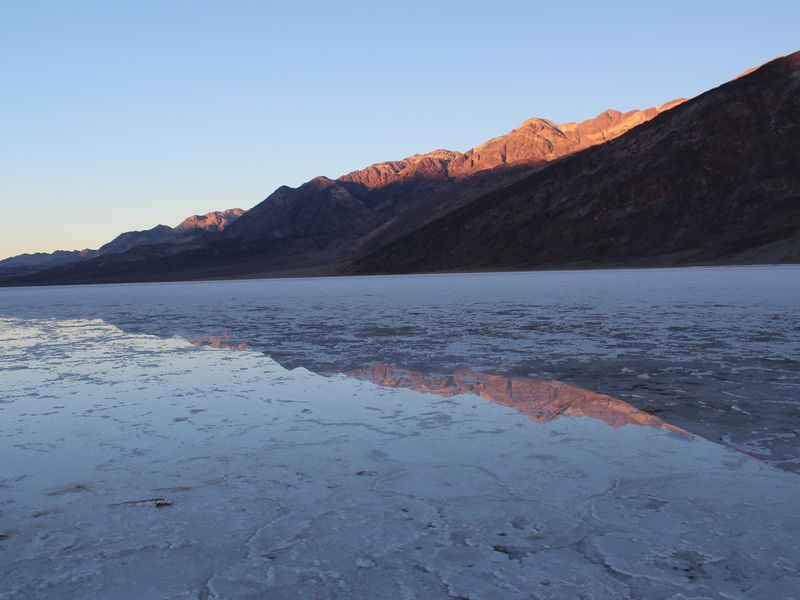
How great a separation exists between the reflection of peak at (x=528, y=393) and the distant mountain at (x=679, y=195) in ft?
224

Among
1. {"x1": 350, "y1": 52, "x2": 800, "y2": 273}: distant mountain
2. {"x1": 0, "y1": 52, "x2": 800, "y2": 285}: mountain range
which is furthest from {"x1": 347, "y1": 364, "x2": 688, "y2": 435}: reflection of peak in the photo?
{"x1": 350, "y1": 52, "x2": 800, "y2": 273}: distant mountain

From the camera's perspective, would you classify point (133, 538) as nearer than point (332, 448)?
Yes

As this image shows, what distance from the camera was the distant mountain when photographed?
7975 cm

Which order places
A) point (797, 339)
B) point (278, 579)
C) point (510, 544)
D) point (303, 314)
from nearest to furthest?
point (278, 579) → point (510, 544) → point (797, 339) → point (303, 314)

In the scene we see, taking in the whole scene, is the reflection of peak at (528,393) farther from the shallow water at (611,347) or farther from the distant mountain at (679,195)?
the distant mountain at (679,195)

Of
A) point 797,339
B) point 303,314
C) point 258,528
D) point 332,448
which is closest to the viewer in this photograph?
point 258,528

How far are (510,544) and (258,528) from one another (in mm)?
1398

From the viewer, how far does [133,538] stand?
3.71m

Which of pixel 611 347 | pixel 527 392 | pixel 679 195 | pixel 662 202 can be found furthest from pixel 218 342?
pixel 679 195

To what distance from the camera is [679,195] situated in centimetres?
8819

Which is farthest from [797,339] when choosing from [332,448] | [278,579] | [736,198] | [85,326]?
[736,198]

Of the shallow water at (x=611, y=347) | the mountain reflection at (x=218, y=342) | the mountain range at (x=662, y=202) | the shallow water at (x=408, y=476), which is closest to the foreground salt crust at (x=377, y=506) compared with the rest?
the shallow water at (x=408, y=476)

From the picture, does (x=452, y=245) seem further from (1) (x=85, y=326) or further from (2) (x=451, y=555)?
(2) (x=451, y=555)

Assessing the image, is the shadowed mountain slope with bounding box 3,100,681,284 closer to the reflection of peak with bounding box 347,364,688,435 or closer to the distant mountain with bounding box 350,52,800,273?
the distant mountain with bounding box 350,52,800,273
